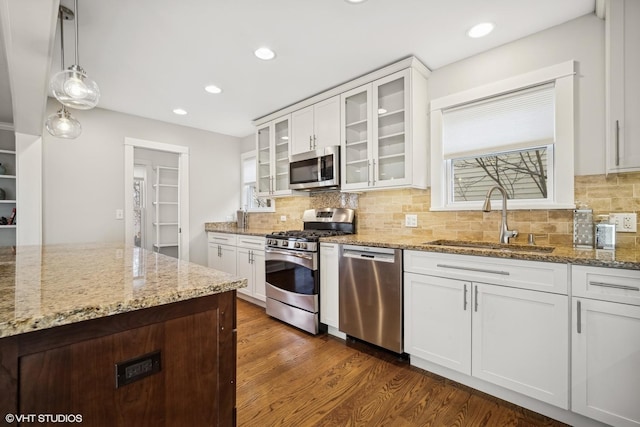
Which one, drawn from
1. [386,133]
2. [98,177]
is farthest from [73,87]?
[98,177]

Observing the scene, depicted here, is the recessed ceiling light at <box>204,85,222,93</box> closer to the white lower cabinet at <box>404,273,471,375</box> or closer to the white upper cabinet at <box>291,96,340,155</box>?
the white upper cabinet at <box>291,96,340,155</box>

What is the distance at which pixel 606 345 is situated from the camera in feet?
4.66

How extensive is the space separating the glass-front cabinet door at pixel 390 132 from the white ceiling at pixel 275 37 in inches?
9.1

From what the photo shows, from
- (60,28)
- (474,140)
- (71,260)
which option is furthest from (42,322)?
(474,140)

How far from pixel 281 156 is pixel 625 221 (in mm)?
3170

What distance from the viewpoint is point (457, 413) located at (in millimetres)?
1670

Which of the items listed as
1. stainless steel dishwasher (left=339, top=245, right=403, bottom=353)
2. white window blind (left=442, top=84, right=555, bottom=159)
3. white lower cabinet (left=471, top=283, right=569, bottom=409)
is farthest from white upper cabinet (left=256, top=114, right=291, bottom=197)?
white lower cabinet (left=471, top=283, right=569, bottom=409)

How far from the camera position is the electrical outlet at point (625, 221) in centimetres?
177

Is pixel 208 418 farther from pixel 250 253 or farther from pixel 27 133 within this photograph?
pixel 27 133

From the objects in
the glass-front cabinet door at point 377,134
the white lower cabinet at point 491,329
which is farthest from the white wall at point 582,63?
the white lower cabinet at point 491,329

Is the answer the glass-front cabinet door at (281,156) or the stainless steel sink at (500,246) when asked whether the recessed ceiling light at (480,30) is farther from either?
the glass-front cabinet door at (281,156)

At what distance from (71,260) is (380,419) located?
1847 mm

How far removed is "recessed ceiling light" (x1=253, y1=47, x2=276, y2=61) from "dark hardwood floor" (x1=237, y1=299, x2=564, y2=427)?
2.46m

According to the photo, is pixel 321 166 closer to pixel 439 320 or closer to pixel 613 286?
pixel 439 320
